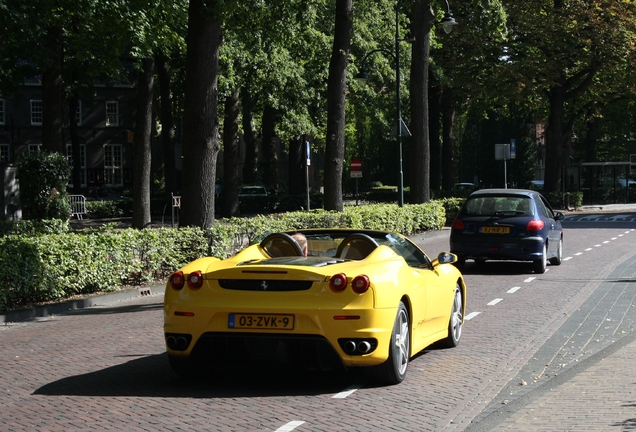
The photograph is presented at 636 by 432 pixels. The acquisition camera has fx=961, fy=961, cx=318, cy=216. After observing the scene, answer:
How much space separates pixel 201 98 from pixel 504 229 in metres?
6.13

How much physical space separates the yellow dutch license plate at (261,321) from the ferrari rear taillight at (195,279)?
416 millimetres

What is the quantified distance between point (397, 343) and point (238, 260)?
1.60m

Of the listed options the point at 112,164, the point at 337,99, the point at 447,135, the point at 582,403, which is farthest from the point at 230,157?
the point at 112,164

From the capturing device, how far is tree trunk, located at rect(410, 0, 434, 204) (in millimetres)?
32344

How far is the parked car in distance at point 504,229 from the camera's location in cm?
1794

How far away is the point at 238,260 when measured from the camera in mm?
8453

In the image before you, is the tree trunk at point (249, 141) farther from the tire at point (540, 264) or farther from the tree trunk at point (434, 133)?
the tire at point (540, 264)

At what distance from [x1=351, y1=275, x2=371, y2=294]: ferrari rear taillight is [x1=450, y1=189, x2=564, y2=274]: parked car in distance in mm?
10882

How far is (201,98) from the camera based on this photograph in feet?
57.7

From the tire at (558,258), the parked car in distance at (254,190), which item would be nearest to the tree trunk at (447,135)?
the parked car in distance at (254,190)

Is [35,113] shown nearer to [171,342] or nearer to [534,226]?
[534,226]

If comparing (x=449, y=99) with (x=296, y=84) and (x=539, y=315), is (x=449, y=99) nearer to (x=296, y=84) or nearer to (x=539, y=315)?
(x=296, y=84)

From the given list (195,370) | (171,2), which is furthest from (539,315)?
(171,2)

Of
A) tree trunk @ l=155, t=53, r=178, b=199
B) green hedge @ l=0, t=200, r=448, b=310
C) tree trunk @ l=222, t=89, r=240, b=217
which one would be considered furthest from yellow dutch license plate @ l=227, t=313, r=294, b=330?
tree trunk @ l=222, t=89, r=240, b=217
